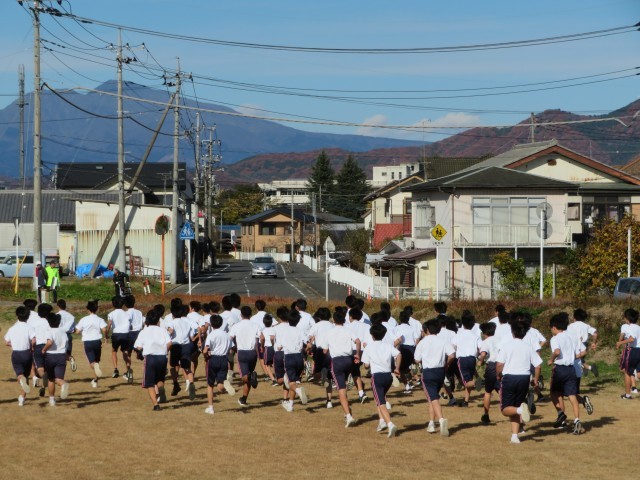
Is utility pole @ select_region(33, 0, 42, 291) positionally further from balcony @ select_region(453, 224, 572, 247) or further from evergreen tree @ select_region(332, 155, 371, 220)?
evergreen tree @ select_region(332, 155, 371, 220)

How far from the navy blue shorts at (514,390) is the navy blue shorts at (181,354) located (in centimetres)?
629

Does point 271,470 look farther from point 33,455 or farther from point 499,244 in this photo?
point 499,244

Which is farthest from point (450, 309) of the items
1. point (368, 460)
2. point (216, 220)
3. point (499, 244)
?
point (216, 220)

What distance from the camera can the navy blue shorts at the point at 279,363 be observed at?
54.2ft

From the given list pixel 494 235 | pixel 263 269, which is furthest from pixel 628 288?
pixel 263 269

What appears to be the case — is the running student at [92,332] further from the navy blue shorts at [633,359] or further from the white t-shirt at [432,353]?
the navy blue shorts at [633,359]

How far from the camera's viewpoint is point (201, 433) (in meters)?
13.3

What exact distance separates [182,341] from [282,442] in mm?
4357

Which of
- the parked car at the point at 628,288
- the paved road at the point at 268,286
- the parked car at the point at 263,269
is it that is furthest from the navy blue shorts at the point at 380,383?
the parked car at the point at 263,269

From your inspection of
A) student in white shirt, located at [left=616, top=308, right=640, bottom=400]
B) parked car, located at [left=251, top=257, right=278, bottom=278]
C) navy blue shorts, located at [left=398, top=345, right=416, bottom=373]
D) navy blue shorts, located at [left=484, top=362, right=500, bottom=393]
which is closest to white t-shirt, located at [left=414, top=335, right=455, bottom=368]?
navy blue shorts, located at [left=484, top=362, right=500, bottom=393]

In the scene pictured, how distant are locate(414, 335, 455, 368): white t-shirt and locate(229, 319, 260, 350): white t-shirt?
10.5 feet

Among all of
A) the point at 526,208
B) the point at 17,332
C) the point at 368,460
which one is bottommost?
the point at 368,460

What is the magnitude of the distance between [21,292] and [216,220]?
95.1 metres

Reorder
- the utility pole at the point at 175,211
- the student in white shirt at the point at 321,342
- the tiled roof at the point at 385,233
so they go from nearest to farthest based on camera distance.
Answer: the student in white shirt at the point at 321,342, the utility pole at the point at 175,211, the tiled roof at the point at 385,233
